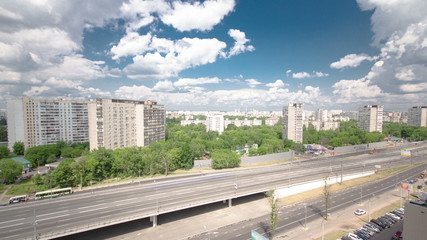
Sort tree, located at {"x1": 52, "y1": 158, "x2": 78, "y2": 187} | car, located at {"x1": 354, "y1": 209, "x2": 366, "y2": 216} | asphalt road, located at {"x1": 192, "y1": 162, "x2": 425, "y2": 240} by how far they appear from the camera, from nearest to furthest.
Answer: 1. asphalt road, located at {"x1": 192, "y1": 162, "x2": 425, "y2": 240}
2. car, located at {"x1": 354, "y1": 209, "x2": 366, "y2": 216}
3. tree, located at {"x1": 52, "y1": 158, "x2": 78, "y2": 187}

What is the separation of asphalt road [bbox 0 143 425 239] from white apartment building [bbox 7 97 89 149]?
54.5 m

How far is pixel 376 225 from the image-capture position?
89.5 ft

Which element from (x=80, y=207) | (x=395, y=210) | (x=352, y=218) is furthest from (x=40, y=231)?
(x=395, y=210)

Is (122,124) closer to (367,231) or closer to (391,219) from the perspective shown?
(367,231)

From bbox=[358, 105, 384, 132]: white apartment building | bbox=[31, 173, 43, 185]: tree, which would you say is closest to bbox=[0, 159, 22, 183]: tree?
bbox=[31, 173, 43, 185]: tree

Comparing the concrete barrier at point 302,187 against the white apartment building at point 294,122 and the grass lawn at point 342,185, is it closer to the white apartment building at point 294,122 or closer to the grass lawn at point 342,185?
the grass lawn at point 342,185

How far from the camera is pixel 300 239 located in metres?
Result: 24.7

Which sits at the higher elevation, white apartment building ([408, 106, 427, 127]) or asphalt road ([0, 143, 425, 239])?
white apartment building ([408, 106, 427, 127])

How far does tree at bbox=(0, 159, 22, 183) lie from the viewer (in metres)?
42.9

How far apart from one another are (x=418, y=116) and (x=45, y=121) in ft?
681

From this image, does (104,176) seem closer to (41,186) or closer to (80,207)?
(41,186)

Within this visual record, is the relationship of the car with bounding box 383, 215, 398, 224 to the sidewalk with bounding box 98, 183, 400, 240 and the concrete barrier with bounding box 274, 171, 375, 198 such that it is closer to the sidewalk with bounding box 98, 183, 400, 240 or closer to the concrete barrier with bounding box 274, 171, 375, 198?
the sidewalk with bounding box 98, 183, 400, 240

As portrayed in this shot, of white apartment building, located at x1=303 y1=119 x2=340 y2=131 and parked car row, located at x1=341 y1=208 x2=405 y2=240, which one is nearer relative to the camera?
parked car row, located at x1=341 y1=208 x2=405 y2=240

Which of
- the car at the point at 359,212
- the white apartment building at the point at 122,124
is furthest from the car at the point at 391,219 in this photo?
the white apartment building at the point at 122,124
